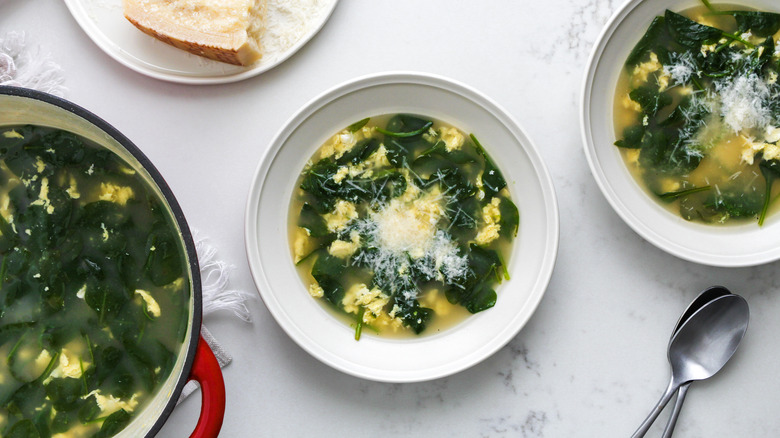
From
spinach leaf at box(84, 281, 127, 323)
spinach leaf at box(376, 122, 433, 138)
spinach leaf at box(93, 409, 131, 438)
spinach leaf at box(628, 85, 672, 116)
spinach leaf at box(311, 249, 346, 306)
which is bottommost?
spinach leaf at box(93, 409, 131, 438)

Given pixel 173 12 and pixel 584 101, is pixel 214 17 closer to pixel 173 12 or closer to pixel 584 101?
pixel 173 12

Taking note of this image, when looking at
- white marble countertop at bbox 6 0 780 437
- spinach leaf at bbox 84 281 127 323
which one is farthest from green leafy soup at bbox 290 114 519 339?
spinach leaf at bbox 84 281 127 323

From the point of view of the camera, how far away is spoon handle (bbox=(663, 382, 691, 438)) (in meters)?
2.43

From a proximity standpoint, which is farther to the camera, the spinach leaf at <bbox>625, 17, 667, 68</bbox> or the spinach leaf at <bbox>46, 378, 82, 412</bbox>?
the spinach leaf at <bbox>625, 17, 667, 68</bbox>

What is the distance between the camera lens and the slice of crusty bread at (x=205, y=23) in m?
2.19

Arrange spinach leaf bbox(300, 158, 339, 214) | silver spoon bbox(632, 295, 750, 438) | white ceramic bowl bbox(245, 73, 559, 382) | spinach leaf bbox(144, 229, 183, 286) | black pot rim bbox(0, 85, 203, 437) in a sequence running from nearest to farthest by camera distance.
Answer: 1. black pot rim bbox(0, 85, 203, 437)
2. spinach leaf bbox(144, 229, 183, 286)
3. white ceramic bowl bbox(245, 73, 559, 382)
4. spinach leaf bbox(300, 158, 339, 214)
5. silver spoon bbox(632, 295, 750, 438)

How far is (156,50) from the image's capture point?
2.34 m

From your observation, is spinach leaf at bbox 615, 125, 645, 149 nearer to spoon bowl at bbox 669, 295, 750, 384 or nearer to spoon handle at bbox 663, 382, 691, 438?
spoon bowl at bbox 669, 295, 750, 384

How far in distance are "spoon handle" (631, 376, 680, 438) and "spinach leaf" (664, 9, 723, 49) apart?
4.15 feet

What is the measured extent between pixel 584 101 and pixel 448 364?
40.9 inches

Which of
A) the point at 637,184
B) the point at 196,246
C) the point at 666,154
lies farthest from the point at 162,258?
the point at 666,154

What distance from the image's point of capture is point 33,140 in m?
2.05

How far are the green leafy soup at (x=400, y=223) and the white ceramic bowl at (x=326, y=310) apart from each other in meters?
0.04

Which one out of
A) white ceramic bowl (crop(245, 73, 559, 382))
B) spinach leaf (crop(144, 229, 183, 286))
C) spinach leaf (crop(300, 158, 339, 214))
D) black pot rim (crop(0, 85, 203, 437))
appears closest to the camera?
black pot rim (crop(0, 85, 203, 437))
